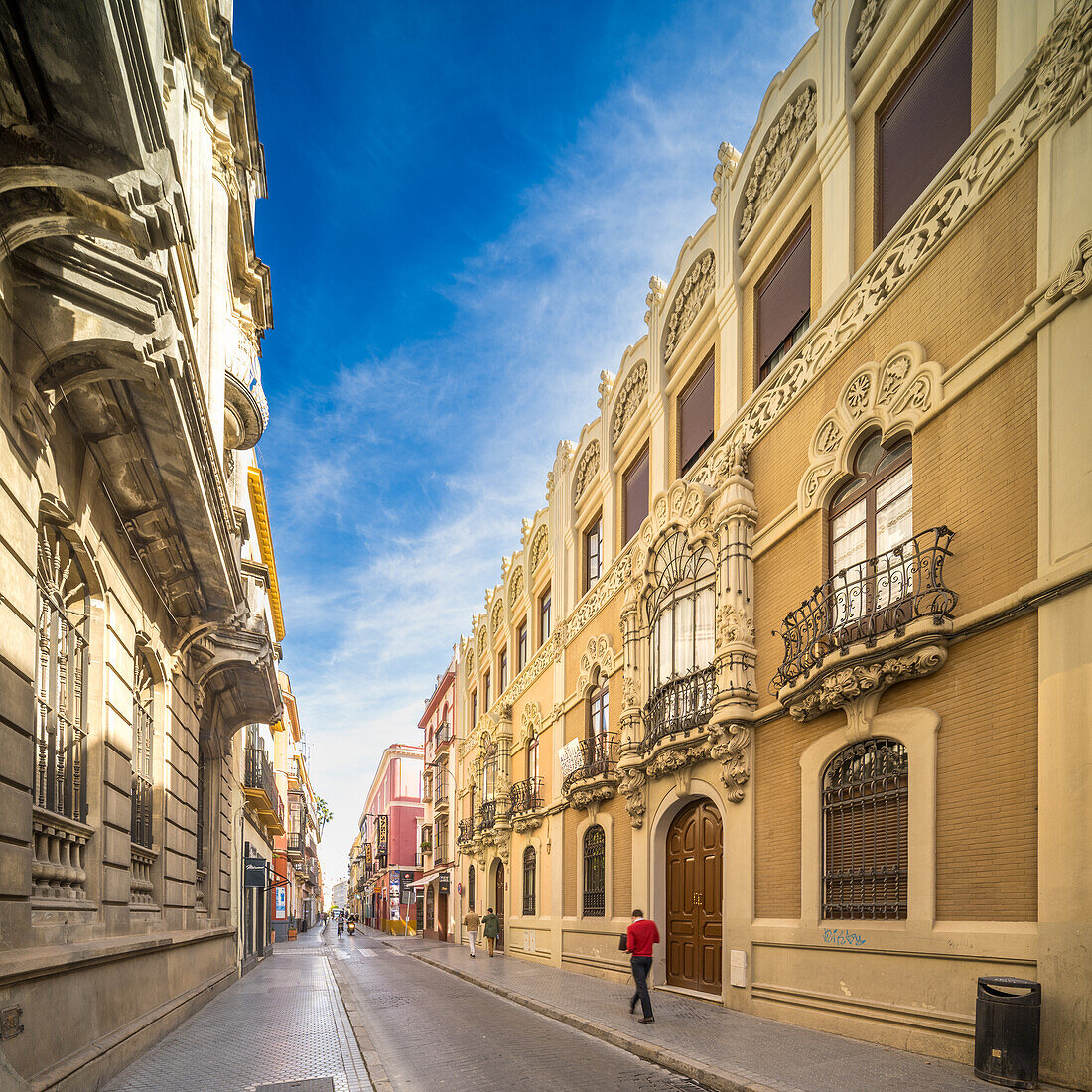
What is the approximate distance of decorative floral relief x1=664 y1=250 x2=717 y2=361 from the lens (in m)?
17.2

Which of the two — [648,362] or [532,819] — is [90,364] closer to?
[648,362]

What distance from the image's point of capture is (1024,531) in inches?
342

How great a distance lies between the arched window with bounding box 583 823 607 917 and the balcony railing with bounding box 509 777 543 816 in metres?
4.20

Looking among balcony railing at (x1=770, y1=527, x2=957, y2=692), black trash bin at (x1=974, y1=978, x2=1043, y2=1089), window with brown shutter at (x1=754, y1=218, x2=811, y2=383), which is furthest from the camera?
window with brown shutter at (x1=754, y1=218, x2=811, y2=383)

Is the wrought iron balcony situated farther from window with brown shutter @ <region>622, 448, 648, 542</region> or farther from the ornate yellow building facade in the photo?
window with brown shutter @ <region>622, 448, 648, 542</region>

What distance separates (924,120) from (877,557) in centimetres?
554

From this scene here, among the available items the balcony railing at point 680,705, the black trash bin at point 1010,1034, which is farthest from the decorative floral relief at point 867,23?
the black trash bin at point 1010,1034

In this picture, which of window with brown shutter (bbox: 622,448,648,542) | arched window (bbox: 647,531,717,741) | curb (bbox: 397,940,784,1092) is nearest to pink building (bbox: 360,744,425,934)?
window with brown shutter (bbox: 622,448,648,542)

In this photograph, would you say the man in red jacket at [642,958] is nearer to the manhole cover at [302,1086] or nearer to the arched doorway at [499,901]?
the manhole cover at [302,1086]

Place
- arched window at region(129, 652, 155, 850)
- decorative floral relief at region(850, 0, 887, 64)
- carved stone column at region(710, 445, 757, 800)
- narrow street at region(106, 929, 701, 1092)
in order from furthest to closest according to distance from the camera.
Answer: carved stone column at region(710, 445, 757, 800)
decorative floral relief at region(850, 0, 887, 64)
arched window at region(129, 652, 155, 850)
narrow street at region(106, 929, 701, 1092)

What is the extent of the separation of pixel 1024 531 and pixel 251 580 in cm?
1383

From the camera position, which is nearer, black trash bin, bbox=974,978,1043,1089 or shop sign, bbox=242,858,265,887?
black trash bin, bbox=974,978,1043,1089

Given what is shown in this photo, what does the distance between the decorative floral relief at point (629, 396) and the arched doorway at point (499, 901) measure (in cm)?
1606

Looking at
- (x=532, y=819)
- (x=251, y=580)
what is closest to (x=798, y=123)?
(x=251, y=580)
